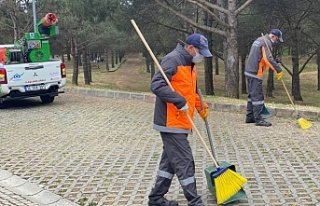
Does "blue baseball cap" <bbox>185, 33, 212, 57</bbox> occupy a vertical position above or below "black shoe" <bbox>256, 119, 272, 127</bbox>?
above

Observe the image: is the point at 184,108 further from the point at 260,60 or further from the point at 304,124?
the point at 304,124

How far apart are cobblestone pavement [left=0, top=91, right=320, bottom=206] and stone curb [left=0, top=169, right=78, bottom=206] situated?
0.08 meters

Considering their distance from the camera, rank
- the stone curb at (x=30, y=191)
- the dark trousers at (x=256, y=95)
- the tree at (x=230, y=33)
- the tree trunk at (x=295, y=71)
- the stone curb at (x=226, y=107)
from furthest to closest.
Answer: the tree trunk at (x=295, y=71) < the tree at (x=230, y=33) < the stone curb at (x=226, y=107) < the dark trousers at (x=256, y=95) < the stone curb at (x=30, y=191)

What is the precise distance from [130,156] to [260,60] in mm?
3207

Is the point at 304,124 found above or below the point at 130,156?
above

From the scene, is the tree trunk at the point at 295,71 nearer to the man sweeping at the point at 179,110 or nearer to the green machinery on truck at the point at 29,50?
the green machinery on truck at the point at 29,50

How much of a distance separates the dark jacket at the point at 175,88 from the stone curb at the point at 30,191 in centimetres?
133

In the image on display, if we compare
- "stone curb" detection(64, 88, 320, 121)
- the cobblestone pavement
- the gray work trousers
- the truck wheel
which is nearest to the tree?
"stone curb" detection(64, 88, 320, 121)

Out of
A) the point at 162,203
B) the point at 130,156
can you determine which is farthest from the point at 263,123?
the point at 162,203

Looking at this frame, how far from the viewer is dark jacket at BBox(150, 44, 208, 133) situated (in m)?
4.27

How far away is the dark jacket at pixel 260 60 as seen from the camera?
8.25 meters

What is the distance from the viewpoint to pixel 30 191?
5242mm

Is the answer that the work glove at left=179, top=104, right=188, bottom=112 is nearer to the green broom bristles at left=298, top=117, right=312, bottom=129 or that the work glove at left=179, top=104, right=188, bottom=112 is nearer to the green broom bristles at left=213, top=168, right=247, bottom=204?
the green broom bristles at left=213, top=168, right=247, bottom=204

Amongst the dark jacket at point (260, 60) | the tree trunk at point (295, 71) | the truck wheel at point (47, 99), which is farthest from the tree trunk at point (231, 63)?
the tree trunk at point (295, 71)
